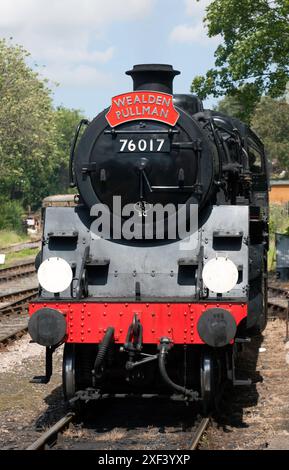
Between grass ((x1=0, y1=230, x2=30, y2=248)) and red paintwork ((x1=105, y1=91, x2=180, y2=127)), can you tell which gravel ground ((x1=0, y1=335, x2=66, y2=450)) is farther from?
grass ((x1=0, y1=230, x2=30, y2=248))

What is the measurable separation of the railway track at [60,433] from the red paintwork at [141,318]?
699mm

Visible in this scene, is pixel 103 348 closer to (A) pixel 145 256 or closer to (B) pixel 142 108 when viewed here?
(A) pixel 145 256

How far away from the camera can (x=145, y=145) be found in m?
7.14

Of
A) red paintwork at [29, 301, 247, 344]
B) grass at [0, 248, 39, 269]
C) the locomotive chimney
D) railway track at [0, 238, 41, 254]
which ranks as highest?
the locomotive chimney

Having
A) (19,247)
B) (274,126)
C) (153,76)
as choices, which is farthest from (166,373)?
(274,126)

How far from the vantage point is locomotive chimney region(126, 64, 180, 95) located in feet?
24.7

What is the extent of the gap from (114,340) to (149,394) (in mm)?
601

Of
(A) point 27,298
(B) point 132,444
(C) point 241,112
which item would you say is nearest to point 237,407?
(B) point 132,444

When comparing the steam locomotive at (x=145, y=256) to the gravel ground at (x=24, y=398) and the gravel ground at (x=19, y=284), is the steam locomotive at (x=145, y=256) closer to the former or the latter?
the gravel ground at (x=24, y=398)

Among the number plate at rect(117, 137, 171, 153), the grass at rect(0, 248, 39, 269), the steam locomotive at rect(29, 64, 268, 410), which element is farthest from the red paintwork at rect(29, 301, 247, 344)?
the grass at rect(0, 248, 39, 269)

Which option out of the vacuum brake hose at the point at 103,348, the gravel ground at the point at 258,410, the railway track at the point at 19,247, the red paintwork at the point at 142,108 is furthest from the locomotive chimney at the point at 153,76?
the railway track at the point at 19,247
